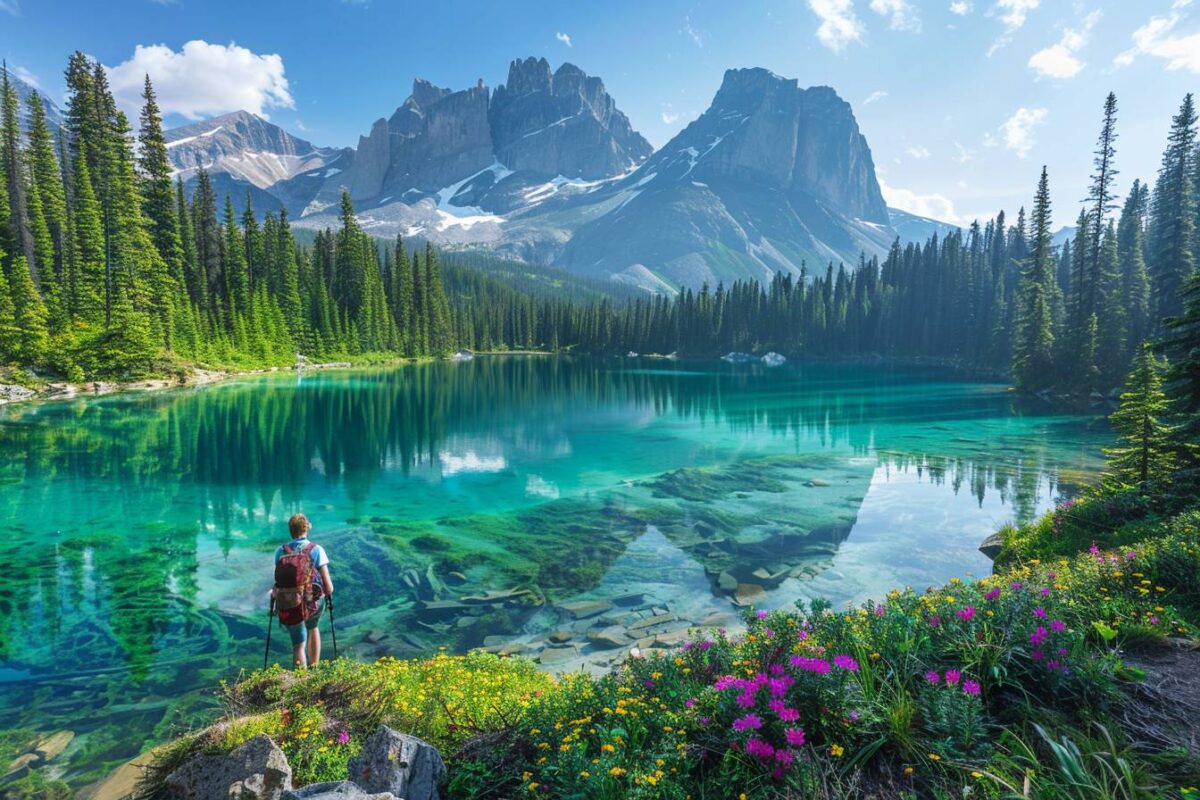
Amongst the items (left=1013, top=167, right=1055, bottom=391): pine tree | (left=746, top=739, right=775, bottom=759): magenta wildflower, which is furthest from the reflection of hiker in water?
(left=1013, top=167, right=1055, bottom=391): pine tree

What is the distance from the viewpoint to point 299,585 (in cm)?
882

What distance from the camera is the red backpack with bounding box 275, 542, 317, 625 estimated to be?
8.80 metres

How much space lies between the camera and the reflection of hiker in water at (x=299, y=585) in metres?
8.81

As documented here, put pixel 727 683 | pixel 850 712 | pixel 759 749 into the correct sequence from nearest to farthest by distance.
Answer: pixel 759 749
pixel 850 712
pixel 727 683

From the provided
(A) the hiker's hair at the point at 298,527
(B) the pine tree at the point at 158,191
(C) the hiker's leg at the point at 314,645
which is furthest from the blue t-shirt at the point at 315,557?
(B) the pine tree at the point at 158,191

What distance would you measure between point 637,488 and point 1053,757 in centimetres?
2159

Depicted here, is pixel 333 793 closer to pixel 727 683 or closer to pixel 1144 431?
pixel 727 683

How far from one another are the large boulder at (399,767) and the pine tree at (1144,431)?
18341mm

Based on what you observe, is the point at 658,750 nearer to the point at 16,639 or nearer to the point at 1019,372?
the point at 16,639

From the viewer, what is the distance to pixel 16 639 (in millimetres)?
11438

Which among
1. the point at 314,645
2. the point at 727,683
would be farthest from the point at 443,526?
the point at 727,683

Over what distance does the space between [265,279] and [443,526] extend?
87560mm

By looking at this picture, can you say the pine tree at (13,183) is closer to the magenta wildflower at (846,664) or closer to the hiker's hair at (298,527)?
the hiker's hair at (298,527)

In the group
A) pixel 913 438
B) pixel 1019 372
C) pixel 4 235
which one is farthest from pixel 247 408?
pixel 1019 372
